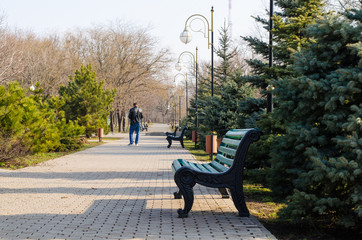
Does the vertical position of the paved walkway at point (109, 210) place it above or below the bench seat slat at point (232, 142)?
below

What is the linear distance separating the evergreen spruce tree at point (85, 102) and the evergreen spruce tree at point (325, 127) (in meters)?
18.2

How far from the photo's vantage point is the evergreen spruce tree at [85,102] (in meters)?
21.8

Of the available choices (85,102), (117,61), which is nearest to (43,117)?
(85,102)

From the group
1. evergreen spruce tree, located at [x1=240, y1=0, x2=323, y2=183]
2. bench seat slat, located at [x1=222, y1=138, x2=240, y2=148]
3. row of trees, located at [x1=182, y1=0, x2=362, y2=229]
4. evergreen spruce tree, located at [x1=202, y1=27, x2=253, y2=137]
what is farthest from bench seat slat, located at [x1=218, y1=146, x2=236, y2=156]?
evergreen spruce tree, located at [x1=202, y1=27, x2=253, y2=137]

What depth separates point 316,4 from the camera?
9.34 metres

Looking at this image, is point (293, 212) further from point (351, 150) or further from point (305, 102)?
point (305, 102)

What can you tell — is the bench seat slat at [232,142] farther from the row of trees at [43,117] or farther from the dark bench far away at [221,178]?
the row of trees at [43,117]

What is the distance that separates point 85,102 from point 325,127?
1890cm

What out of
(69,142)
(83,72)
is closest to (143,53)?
(83,72)

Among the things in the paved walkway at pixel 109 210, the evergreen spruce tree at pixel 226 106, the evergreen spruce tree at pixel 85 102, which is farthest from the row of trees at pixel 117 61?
the paved walkway at pixel 109 210

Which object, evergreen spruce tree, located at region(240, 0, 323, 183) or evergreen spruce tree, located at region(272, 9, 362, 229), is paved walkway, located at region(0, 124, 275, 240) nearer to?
evergreen spruce tree, located at region(272, 9, 362, 229)

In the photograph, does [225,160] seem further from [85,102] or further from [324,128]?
[85,102]

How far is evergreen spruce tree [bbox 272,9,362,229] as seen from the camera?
3.80 metres

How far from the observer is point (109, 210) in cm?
564
